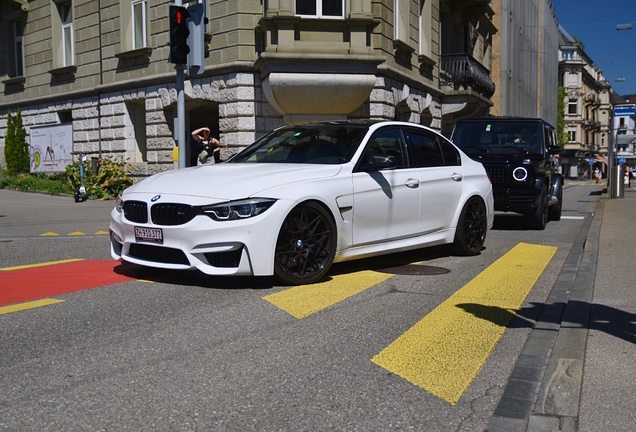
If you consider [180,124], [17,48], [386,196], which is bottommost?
[386,196]

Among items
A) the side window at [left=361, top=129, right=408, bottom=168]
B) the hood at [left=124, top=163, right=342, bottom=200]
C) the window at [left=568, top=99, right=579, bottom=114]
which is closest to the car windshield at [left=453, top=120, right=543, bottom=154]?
the side window at [left=361, top=129, right=408, bottom=168]

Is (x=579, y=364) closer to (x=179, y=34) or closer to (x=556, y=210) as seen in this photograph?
(x=179, y=34)

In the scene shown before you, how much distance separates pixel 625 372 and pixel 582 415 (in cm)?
82

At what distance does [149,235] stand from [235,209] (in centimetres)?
83

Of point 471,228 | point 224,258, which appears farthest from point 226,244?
point 471,228

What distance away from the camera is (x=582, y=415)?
3.31m

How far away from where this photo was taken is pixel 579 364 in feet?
13.4

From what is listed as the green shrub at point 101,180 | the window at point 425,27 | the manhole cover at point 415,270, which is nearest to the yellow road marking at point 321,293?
the manhole cover at point 415,270

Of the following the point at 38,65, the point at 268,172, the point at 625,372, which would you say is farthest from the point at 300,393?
the point at 38,65

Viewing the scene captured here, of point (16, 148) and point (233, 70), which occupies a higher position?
point (233, 70)

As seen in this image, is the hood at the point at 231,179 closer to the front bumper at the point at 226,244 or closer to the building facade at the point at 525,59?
the front bumper at the point at 226,244

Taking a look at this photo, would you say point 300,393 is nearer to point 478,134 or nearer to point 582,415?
point 582,415

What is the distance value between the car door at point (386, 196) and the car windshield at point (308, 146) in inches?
7.7

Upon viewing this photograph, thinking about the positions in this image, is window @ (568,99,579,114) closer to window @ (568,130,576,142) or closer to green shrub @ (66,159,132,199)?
window @ (568,130,576,142)
